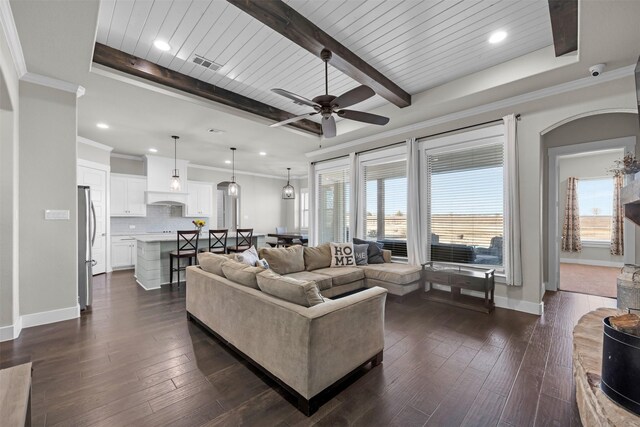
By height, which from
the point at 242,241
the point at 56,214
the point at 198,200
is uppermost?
the point at 198,200

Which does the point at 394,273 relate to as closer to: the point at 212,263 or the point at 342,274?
the point at 342,274

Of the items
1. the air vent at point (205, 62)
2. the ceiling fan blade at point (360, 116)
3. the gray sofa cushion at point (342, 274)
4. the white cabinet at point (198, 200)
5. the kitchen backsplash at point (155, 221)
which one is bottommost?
the gray sofa cushion at point (342, 274)

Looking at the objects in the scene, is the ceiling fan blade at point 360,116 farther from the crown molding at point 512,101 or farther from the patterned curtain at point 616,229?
the patterned curtain at point 616,229

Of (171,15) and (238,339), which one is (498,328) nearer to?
(238,339)

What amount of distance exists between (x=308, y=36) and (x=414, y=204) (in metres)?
3.26

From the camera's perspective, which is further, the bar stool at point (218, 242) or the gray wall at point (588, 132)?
the bar stool at point (218, 242)

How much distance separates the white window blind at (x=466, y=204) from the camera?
425 centimetres

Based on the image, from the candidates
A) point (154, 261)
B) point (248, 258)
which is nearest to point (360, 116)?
point (248, 258)

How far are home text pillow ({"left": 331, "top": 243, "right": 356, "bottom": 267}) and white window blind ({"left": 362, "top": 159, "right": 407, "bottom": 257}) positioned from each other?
1.12 meters

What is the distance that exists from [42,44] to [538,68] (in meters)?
5.01

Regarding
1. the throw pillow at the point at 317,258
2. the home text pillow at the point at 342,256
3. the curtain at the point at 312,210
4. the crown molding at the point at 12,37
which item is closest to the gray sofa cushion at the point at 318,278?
the throw pillow at the point at 317,258

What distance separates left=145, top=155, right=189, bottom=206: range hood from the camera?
Result: 7.03 metres

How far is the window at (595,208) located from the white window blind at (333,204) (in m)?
6.42

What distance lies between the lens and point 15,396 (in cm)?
117
